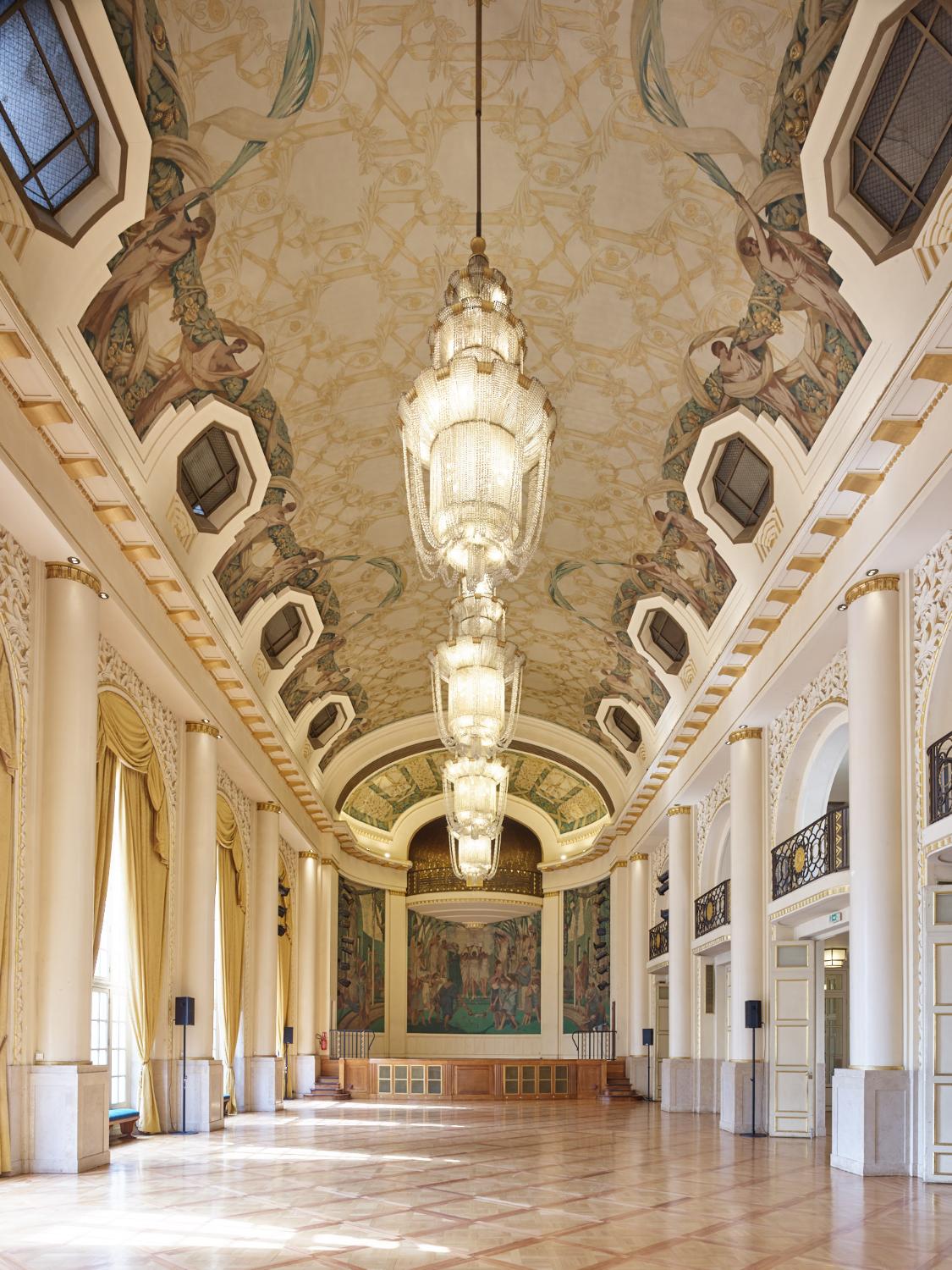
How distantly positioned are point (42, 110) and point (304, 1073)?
2088 centimetres

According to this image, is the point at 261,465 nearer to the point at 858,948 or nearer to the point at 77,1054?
the point at 77,1054

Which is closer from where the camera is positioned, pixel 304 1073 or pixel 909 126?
pixel 909 126

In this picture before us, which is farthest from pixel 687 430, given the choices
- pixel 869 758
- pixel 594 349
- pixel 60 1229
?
pixel 60 1229

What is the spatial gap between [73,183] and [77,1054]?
692cm

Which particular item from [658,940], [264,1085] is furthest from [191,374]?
[658,940]

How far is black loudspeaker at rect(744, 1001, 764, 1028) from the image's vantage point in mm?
14844

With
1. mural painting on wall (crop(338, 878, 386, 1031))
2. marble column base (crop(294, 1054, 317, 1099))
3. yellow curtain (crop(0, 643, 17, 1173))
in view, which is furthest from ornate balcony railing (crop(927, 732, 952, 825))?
mural painting on wall (crop(338, 878, 386, 1031))

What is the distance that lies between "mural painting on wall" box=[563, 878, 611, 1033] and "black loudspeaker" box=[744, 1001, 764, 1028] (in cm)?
1485

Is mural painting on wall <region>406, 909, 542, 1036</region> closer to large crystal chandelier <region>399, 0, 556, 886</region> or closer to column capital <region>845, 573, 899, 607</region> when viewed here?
column capital <region>845, 573, 899, 607</region>

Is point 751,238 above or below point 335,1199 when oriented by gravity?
above

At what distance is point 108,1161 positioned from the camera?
34.7 ft

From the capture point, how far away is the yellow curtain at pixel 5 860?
9438mm

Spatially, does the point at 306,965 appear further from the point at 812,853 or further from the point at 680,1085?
the point at 812,853

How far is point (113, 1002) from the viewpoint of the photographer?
49.3 feet
